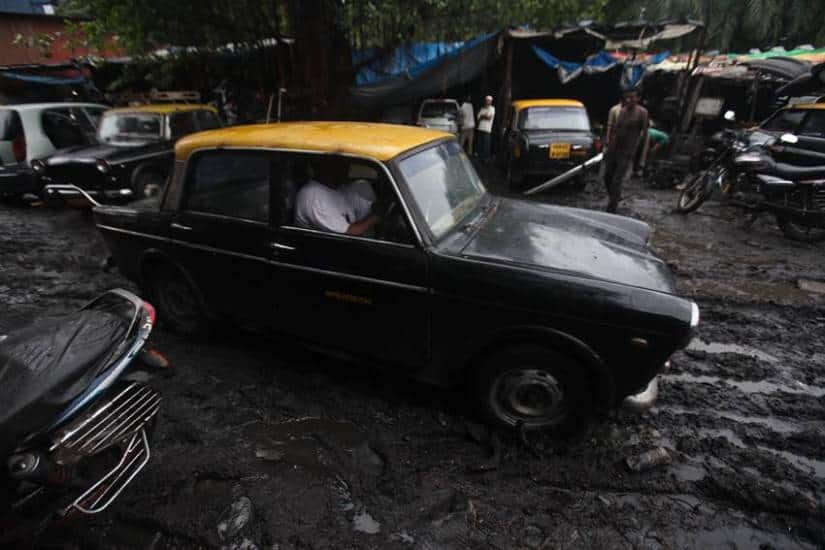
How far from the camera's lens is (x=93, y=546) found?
2150 millimetres

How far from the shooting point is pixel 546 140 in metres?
8.72

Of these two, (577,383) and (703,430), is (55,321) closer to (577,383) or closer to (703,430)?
(577,383)

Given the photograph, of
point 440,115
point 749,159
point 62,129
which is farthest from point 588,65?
point 62,129

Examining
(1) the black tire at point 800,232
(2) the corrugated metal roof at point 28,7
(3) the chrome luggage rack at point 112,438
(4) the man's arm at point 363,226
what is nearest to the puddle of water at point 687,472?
(4) the man's arm at point 363,226

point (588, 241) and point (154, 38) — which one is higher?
point (154, 38)

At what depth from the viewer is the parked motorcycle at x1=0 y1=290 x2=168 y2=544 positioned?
170 cm

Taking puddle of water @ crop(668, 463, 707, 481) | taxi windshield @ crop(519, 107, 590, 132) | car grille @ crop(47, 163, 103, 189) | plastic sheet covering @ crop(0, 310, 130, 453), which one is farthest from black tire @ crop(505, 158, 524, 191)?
plastic sheet covering @ crop(0, 310, 130, 453)

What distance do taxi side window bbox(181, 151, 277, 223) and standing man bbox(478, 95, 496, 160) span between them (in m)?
9.72

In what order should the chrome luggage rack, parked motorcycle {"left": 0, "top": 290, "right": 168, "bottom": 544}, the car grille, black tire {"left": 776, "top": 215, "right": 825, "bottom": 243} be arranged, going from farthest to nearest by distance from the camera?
the car grille
black tire {"left": 776, "top": 215, "right": 825, "bottom": 243}
the chrome luggage rack
parked motorcycle {"left": 0, "top": 290, "right": 168, "bottom": 544}

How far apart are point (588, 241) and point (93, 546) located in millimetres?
3284

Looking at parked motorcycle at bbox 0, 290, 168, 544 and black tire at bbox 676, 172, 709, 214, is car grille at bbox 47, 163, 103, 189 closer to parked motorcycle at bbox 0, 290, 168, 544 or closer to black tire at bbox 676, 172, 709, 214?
parked motorcycle at bbox 0, 290, 168, 544

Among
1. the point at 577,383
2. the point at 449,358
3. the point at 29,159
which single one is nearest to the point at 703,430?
the point at 577,383

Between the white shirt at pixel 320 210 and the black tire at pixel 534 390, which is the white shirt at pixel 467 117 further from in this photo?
the black tire at pixel 534 390

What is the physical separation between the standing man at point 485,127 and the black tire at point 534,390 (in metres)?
10.3
